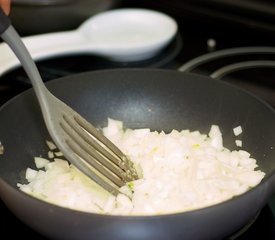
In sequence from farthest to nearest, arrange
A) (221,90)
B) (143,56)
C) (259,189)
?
(143,56) < (221,90) < (259,189)

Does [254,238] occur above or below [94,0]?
below

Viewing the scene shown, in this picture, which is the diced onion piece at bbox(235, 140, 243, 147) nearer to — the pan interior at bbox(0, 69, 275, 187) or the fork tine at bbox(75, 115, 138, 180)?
the pan interior at bbox(0, 69, 275, 187)

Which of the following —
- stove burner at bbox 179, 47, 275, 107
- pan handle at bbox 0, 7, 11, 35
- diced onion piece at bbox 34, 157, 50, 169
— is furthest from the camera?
stove burner at bbox 179, 47, 275, 107

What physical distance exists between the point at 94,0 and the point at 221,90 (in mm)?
428

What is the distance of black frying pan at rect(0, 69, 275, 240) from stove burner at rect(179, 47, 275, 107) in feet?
0.43

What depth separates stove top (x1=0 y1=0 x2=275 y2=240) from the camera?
973 millimetres

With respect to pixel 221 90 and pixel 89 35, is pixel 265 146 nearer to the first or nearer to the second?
pixel 221 90

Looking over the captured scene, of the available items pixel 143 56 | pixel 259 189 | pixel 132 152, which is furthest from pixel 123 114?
pixel 259 189

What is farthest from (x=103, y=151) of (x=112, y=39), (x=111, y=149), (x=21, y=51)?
(x=112, y=39)

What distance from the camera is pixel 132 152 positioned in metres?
0.76

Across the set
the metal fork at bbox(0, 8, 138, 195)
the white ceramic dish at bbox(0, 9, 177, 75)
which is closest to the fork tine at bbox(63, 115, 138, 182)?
the metal fork at bbox(0, 8, 138, 195)

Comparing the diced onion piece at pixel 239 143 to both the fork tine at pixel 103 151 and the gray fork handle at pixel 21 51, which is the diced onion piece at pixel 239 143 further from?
the gray fork handle at pixel 21 51

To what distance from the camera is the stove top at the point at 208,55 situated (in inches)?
38.3

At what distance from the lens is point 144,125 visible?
86cm
